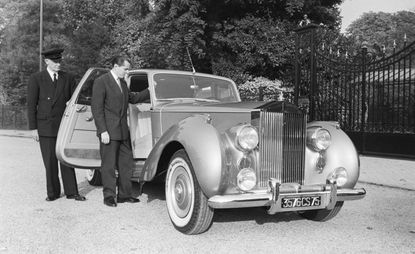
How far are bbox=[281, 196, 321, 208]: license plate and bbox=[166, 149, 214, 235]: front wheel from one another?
706 mm

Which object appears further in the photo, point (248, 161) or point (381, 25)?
point (381, 25)

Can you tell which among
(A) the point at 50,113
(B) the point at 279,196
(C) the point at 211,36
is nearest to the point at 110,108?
(A) the point at 50,113

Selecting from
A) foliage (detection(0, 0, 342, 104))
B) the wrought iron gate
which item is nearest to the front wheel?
the wrought iron gate

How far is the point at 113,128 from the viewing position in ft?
17.3

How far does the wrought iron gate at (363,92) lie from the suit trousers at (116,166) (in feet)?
15.9

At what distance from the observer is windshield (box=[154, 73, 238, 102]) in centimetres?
570

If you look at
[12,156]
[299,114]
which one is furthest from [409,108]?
[12,156]

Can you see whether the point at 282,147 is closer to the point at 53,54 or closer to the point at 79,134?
the point at 79,134

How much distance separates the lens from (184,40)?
14398 mm

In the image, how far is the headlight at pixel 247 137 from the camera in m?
4.06

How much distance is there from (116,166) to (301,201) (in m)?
2.52

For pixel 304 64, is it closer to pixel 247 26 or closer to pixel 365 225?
pixel 247 26

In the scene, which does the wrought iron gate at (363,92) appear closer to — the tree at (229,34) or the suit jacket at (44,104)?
the tree at (229,34)

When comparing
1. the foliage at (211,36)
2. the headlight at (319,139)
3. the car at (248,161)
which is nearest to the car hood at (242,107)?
the car at (248,161)
